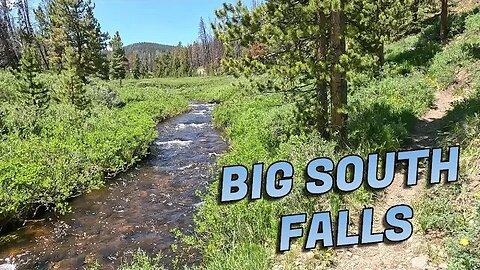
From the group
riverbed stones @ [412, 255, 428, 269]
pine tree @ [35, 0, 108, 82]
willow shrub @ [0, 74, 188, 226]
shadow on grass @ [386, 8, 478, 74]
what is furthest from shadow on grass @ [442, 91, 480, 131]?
pine tree @ [35, 0, 108, 82]

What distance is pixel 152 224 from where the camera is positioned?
9898 mm

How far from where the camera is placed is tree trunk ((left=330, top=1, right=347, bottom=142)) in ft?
29.0

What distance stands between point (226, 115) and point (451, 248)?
18797 mm

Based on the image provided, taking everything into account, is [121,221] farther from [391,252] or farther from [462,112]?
[462,112]

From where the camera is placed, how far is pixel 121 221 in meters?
10.2

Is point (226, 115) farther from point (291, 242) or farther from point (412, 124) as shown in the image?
point (291, 242)

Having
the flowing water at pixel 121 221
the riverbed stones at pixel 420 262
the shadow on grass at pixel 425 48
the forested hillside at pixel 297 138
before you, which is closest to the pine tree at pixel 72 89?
the forested hillside at pixel 297 138

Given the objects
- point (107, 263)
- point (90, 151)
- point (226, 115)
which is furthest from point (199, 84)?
point (107, 263)

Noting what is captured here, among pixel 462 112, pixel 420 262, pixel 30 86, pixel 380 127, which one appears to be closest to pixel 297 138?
pixel 380 127

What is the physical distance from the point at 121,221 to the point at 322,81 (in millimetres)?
6368

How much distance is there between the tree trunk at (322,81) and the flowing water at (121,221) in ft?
13.8

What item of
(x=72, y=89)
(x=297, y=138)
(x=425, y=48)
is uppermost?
(x=425, y=48)

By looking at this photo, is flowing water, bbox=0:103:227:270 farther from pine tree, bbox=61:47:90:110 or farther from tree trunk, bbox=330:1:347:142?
pine tree, bbox=61:47:90:110

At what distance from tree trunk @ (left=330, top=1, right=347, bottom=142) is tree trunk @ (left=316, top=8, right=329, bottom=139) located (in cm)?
30
